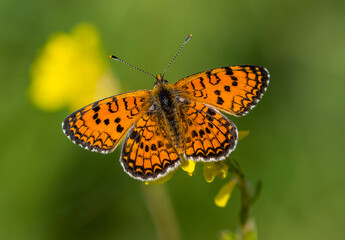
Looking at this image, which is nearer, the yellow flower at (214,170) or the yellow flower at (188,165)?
the yellow flower at (214,170)

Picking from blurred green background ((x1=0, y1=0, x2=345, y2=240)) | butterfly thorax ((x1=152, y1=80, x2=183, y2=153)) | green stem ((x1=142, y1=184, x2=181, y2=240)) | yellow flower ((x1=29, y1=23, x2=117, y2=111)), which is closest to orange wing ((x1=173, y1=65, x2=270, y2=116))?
butterfly thorax ((x1=152, y1=80, x2=183, y2=153))

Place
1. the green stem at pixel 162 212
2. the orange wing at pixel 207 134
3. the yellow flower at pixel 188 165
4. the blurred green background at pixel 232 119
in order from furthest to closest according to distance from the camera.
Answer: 1. the blurred green background at pixel 232 119
2. the green stem at pixel 162 212
3. the yellow flower at pixel 188 165
4. the orange wing at pixel 207 134

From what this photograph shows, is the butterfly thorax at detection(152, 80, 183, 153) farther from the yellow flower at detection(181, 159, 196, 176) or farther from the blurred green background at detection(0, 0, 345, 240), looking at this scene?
the blurred green background at detection(0, 0, 345, 240)

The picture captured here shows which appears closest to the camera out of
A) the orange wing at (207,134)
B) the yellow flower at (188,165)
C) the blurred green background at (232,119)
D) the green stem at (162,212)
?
the orange wing at (207,134)

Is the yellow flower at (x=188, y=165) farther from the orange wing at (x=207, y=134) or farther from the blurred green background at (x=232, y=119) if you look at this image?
the blurred green background at (x=232, y=119)

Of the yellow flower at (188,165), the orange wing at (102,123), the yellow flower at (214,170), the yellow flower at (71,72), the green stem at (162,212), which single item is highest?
the yellow flower at (214,170)

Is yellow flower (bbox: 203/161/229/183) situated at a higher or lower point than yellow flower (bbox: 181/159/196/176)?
higher

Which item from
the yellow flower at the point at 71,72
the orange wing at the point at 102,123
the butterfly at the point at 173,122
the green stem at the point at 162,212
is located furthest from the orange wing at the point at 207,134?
the yellow flower at the point at 71,72
